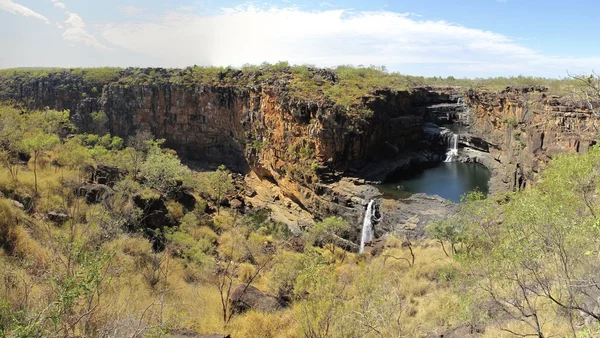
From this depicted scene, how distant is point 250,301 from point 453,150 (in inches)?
1552

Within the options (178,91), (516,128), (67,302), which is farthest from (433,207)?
(178,91)

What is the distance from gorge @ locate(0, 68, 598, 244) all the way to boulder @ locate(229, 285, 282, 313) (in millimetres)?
15778

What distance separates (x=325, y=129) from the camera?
1388 inches

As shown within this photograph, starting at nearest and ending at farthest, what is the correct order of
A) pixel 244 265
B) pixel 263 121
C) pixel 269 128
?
pixel 244 265
pixel 269 128
pixel 263 121

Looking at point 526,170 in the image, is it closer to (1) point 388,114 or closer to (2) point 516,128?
(2) point 516,128

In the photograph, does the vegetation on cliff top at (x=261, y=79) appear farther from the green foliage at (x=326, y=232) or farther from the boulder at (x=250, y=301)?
the boulder at (x=250, y=301)

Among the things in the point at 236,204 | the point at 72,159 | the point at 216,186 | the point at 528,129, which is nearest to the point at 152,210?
the point at 72,159

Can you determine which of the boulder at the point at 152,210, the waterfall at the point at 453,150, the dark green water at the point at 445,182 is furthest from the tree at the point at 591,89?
the waterfall at the point at 453,150

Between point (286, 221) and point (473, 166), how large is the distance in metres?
23.2

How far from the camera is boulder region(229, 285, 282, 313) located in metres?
12.6

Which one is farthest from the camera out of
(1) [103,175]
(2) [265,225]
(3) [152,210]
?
(2) [265,225]

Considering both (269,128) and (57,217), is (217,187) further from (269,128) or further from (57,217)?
(57,217)

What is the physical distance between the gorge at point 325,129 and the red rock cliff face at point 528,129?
107 mm

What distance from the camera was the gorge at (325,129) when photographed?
30.5 metres
